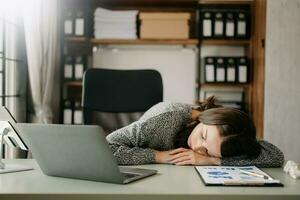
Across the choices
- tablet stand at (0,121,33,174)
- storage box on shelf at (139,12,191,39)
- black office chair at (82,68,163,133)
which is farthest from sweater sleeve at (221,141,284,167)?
storage box on shelf at (139,12,191,39)

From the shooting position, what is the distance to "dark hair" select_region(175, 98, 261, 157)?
126 cm

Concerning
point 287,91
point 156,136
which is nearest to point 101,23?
point 287,91

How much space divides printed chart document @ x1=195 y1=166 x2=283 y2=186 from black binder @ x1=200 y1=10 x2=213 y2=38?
213 centimetres

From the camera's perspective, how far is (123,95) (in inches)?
93.1

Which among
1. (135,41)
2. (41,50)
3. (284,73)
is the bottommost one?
(284,73)

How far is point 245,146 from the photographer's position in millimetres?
1305

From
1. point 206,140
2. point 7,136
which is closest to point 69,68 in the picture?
point 7,136

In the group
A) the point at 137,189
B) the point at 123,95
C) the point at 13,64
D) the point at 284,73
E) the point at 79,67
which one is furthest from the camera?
the point at 79,67

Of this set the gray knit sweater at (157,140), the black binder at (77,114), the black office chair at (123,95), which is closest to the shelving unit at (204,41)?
the black binder at (77,114)

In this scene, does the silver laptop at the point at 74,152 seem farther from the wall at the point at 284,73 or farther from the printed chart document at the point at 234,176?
the wall at the point at 284,73

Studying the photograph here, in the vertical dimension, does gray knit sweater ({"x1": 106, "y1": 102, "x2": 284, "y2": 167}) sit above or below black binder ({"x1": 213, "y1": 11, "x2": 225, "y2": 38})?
below

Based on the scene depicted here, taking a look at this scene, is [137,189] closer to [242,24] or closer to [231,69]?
[231,69]

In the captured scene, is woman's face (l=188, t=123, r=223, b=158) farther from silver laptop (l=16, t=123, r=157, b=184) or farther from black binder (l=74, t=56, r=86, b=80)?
black binder (l=74, t=56, r=86, b=80)

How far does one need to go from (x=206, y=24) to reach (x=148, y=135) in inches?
78.7
